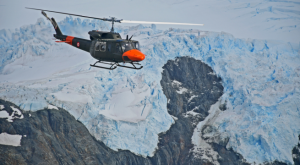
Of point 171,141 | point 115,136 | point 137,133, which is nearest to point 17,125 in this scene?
point 115,136

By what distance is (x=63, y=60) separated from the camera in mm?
67125

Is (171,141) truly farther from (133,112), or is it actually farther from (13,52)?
(13,52)

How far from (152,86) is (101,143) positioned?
41.8 ft

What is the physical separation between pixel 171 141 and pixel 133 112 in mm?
10907

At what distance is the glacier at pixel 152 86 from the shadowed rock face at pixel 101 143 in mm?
2513

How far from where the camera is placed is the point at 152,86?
5788 centimetres

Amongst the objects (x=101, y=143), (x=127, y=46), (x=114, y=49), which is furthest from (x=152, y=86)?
(x=127, y=46)

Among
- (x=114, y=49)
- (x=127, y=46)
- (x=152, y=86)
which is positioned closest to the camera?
(x=127, y=46)

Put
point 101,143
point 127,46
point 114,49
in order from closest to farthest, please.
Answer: point 127,46 < point 114,49 < point 101,143

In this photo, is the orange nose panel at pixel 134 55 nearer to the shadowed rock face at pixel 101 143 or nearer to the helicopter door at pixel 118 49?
the helicopter door at pixel 118 49

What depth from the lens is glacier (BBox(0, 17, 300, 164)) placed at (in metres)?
52.5

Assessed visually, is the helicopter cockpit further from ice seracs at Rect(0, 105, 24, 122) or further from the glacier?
ice seracs at Rect(0, 105, 24, 122)

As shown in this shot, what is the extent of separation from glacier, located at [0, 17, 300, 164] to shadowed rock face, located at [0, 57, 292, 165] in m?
2.51

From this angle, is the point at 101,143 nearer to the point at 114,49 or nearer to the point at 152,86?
the point at 152,86
